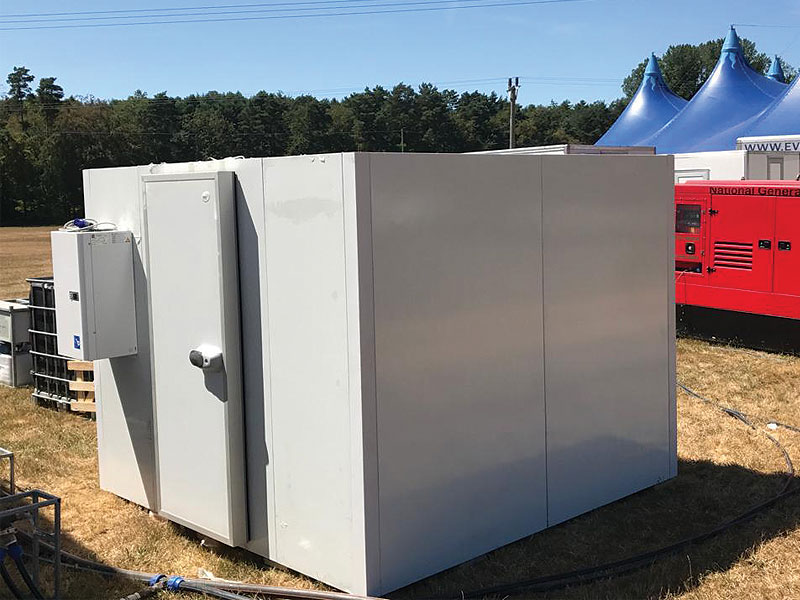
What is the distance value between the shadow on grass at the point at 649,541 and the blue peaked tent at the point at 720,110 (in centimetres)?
1753

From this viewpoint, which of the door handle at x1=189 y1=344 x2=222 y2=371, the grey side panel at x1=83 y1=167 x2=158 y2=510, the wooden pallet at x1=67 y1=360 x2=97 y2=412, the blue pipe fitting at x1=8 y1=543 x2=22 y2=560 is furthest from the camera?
the wooden pallet at x1=67 y1=360 x2=97 y2=412

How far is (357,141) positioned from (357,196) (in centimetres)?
7334

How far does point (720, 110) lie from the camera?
24812 mm

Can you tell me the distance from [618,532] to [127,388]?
3.44 metres

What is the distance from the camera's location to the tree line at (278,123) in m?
63.9

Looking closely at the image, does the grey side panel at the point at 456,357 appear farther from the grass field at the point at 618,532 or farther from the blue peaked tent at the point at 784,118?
the blue peaked tent at the point at 784,118

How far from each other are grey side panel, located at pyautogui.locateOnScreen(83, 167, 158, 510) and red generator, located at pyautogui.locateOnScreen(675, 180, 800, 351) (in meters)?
8.44

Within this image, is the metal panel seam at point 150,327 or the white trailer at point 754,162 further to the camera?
the white trailer at point 754,162

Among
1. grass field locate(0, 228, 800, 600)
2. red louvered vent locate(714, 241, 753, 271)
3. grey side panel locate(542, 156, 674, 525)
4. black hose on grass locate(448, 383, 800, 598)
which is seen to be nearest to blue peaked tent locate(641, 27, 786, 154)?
red louvered vent locate(714, 241, 753, 271)

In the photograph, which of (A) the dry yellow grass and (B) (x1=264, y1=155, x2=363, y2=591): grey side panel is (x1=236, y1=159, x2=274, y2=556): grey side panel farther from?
(A) the dry yellow grass

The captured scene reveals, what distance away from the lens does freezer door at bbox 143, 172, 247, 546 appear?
5.09 m

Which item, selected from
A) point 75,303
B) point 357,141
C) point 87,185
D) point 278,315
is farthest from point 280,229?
point 357,141

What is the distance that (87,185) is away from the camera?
6.59 m

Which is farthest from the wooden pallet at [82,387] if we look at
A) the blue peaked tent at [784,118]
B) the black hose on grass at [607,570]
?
the blue peaked tent at [784,118]
